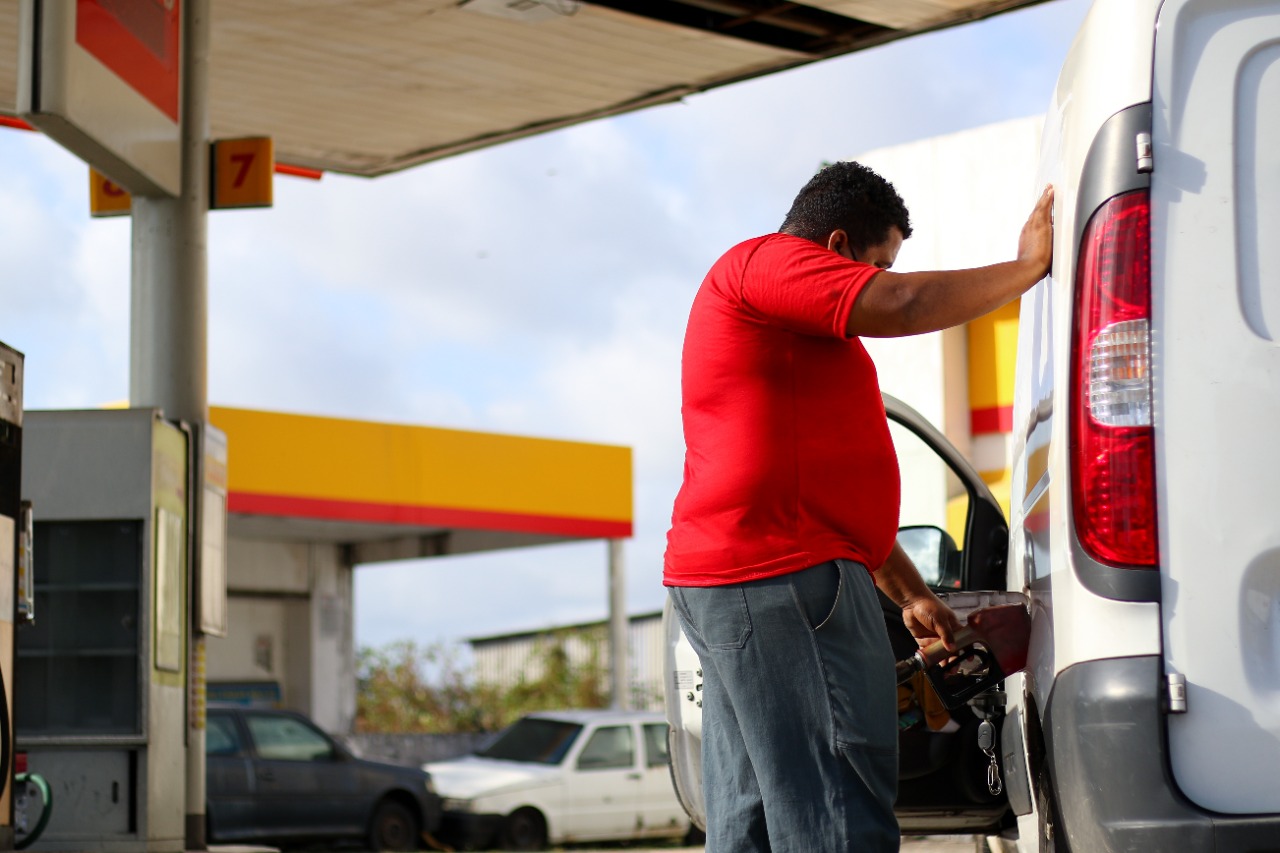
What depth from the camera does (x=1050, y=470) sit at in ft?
11.1

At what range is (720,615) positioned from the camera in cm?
341

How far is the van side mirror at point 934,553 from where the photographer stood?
5.14 metres

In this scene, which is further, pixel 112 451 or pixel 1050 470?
pixel 112 451

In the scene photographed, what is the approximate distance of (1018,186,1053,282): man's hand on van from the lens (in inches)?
134

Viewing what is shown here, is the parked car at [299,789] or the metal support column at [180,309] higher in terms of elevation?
the metal support column at [180,309]

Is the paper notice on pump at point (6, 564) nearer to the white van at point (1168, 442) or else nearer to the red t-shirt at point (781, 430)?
the red t-shirt at point (781, 430)

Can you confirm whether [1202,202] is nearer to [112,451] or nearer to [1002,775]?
[1002,775]

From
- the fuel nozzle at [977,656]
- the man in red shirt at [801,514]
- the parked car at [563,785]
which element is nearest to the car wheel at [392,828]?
the parked car at [563,785]

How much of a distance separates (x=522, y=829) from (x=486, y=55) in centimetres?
760

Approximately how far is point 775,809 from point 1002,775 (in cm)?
137

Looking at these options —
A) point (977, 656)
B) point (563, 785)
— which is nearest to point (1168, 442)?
point (977, 656)

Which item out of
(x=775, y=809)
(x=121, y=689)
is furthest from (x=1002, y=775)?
(x=121, y=689)

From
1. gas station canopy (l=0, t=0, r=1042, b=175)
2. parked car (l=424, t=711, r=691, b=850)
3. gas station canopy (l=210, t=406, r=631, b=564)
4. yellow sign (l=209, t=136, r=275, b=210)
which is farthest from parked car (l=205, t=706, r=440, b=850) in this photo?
yellow sign (l=209, t=136, r=275, b=210)

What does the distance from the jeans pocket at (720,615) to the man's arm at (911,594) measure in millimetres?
544
